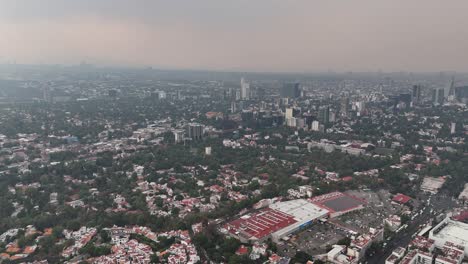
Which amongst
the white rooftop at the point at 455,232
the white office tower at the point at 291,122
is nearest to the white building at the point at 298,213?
the white rooftop at the point at 455,232

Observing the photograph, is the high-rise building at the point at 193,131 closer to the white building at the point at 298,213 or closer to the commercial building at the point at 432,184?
the white building at the point at 298,213

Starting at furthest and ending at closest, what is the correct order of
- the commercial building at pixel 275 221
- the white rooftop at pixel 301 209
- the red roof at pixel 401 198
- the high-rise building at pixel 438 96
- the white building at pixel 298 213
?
the high-rise building at pixel 438 96, the red roof at pixel 401 198, the white rooftop at pixel 301 209, the white building at pixel 298 213, the commercial building at pixel 275 221

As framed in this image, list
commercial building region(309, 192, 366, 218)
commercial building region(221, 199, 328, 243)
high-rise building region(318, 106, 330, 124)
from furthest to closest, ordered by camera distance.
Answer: high-rise building region(318, 106, 330, 124)
commercial building region(309, 192, 366, 218)
commercial building region(221, 199, 328, 243)

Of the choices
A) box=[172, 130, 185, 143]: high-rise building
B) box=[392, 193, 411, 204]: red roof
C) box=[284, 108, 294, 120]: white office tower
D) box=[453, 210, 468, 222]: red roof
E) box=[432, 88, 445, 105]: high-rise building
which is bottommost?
box=[392, 193, 411, 204]: red roof

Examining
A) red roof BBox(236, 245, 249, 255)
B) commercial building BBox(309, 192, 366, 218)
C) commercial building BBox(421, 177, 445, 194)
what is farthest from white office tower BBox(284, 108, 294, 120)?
red roof BBox(236, 245, 249, 255)

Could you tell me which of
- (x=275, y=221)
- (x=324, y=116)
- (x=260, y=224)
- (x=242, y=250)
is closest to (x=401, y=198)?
(x=275, y=221)

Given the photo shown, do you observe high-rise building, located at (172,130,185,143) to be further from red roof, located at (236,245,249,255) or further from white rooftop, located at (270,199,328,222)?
red roof, located at (236,245,249,255)

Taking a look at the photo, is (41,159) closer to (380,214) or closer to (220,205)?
(220,205)
